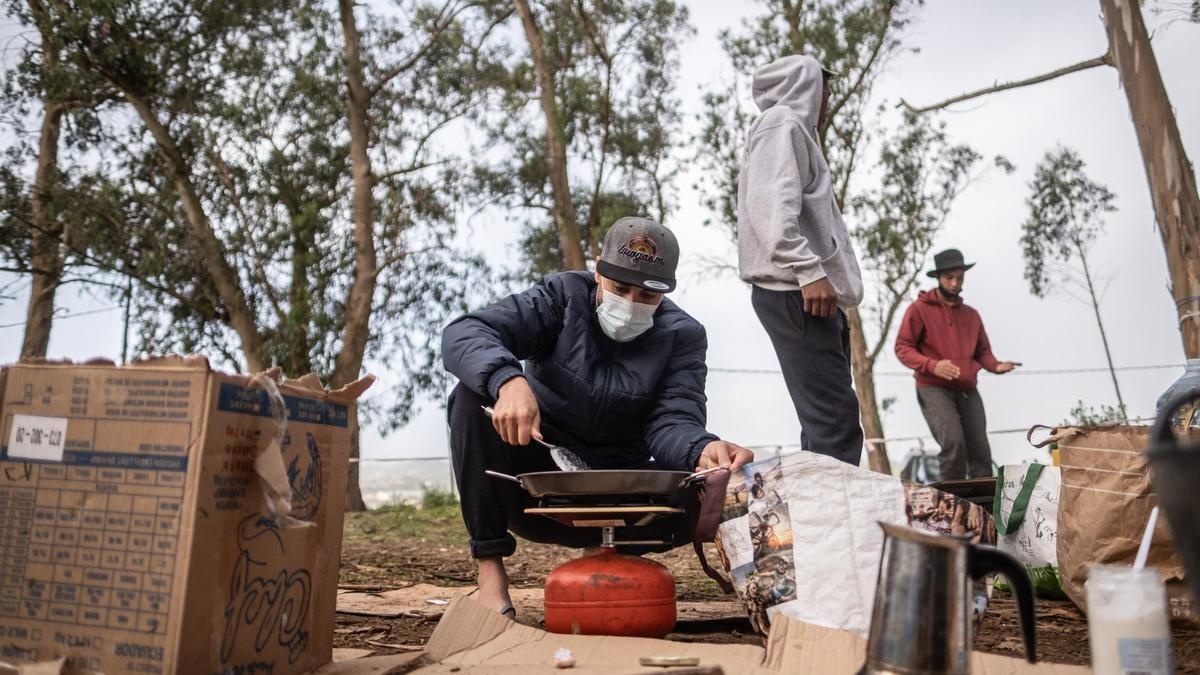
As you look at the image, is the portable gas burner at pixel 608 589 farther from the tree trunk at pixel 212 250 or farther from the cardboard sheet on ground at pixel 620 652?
the tree trunk at pixel 212 250

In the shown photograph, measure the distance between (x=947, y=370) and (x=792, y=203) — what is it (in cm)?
285

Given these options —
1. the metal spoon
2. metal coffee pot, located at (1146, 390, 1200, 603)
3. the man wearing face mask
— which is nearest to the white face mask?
the man wearing face mask

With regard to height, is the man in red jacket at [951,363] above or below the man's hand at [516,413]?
above

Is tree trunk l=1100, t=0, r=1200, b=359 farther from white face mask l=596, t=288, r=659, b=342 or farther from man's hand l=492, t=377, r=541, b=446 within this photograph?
man's hand l=492, t=377, r=541, b=446

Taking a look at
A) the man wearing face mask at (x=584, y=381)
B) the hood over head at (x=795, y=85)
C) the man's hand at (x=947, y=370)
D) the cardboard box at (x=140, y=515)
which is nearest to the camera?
the cardboard box at (x=140, y=515)

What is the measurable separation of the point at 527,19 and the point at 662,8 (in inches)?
138

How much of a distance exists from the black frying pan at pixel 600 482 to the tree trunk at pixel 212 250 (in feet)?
38.4

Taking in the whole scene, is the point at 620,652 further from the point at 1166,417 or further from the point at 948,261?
the point at 948,261

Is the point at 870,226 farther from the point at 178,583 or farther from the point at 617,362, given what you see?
the point at 178,583

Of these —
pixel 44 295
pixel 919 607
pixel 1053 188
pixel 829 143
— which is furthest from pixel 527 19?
pixel 919 607

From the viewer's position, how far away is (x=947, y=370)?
560 centimetres

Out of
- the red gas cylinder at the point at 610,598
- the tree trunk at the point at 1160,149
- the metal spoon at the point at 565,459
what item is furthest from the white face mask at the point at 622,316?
the tree trunk at the point at 1160,149

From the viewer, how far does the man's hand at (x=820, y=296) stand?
10.0ft

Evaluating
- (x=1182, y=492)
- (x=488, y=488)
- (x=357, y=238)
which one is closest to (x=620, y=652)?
(x=488, y=488)
